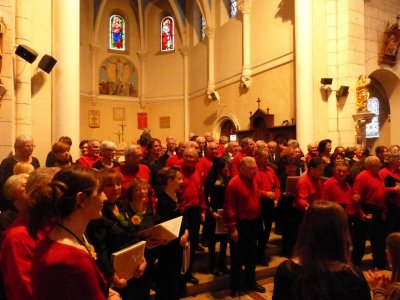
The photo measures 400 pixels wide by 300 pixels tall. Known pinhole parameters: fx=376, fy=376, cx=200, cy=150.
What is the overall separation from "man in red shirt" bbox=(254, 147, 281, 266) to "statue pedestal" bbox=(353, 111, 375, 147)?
5184mm

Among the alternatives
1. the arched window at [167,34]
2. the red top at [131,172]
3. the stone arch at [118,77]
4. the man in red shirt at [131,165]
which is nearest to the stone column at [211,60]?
the arched window at [167,34]

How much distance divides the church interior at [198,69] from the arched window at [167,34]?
0.06 meters

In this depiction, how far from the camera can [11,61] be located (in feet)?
19.5

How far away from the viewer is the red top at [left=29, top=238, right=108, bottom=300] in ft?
4.60

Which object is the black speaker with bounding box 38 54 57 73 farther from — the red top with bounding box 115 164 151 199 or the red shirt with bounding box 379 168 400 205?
the red shirt with bounding box 379 168 400 205

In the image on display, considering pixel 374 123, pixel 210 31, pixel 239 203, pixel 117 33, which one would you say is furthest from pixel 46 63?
pixel 117 33

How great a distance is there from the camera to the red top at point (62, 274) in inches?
55.2

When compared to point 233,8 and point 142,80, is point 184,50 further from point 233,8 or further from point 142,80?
point 233,8

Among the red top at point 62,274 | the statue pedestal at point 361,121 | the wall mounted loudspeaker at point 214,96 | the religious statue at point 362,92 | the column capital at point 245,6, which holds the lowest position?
the red top at point 62,274

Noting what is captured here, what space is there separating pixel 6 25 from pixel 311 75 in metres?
7.12

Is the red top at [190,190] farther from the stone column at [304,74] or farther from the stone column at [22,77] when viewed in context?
the stone column at [304,74]

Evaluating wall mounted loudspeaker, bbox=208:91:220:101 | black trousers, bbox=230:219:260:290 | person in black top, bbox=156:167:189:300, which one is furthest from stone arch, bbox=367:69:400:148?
person in black top, bbox=156:167:189:300

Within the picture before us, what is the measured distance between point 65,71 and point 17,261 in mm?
6052

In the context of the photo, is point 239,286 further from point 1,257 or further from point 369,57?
point 369,57
